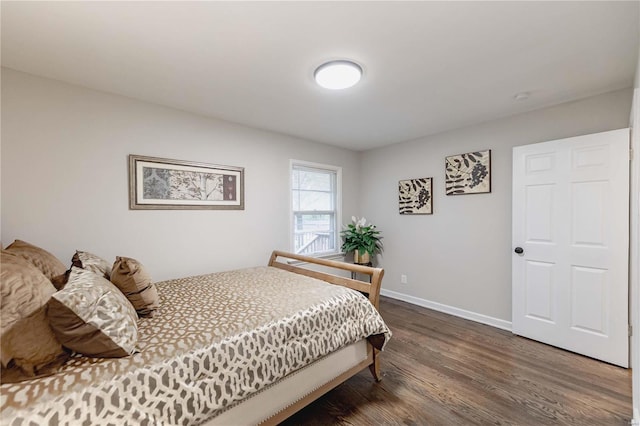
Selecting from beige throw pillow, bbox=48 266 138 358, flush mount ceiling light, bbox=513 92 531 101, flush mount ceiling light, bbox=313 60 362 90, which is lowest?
beige throw pillow, bbox=48 266 138 358

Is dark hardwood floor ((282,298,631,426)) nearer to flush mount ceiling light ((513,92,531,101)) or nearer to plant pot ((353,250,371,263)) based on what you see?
plant pot ((353,250,371,263))

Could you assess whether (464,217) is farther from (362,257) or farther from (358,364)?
(358,364)

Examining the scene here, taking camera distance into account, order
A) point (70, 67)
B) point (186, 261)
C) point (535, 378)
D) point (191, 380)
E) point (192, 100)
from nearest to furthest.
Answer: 1. point (191, 380)
2. point (70, 67)
3. point (535, 378)
4. point (192, 100)
5. point (186, 261)

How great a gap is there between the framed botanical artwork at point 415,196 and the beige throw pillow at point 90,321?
342 centimetres

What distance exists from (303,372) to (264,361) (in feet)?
1.04

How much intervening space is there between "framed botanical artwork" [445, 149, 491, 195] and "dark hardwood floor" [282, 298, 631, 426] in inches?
66.3

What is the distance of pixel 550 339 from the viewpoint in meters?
2.58

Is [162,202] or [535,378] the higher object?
[162,202]

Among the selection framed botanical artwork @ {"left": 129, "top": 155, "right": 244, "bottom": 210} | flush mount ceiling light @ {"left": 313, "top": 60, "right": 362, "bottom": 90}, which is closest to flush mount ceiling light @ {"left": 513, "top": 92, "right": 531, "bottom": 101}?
flush mount ceiling light @ {"left": 313, "top": 60, "right": 362, "bottom": 90}

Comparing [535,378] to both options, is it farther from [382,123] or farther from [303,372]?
[382,123]

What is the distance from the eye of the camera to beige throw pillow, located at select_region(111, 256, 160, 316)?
157 centimetres

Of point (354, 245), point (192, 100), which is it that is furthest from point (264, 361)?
point (354, 245)

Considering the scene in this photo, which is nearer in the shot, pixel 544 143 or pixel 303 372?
pixel 303 372

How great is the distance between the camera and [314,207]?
399 cm
